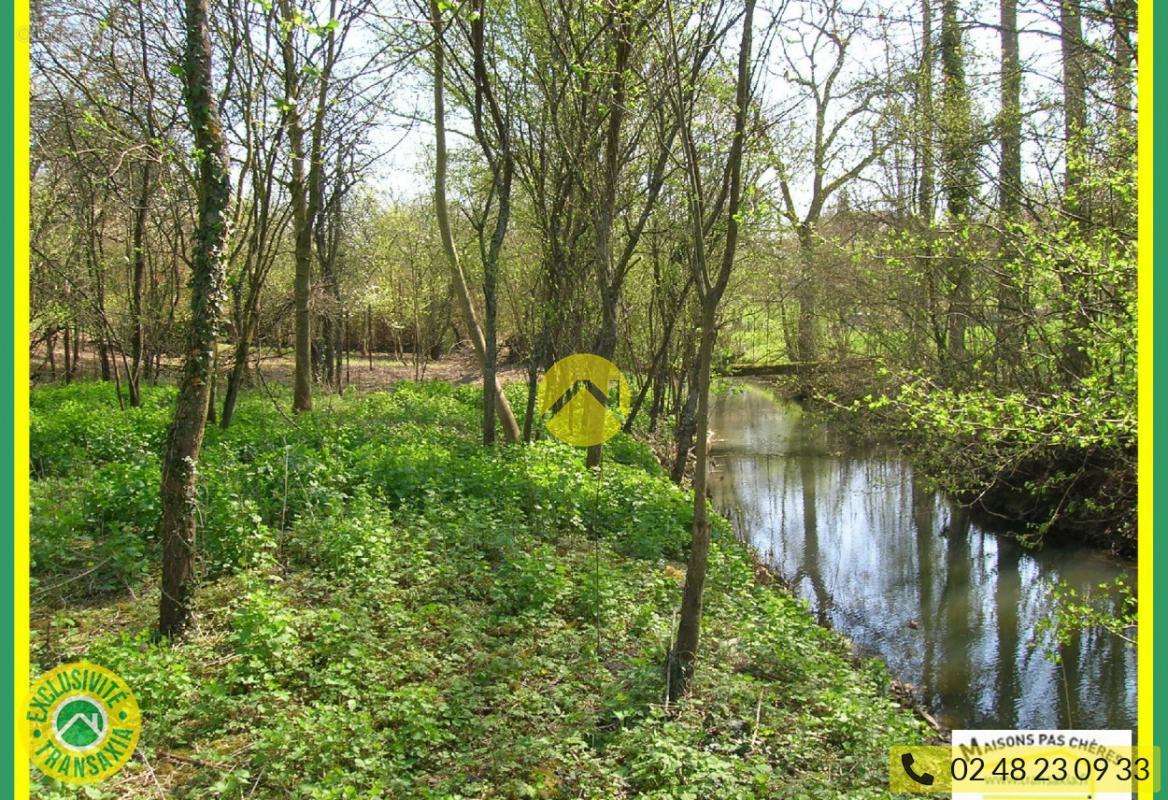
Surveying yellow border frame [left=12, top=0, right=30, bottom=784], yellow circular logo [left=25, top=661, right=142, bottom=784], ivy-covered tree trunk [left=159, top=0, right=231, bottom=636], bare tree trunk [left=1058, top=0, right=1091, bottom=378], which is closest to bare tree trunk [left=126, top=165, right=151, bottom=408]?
ivy-covered tree trunk [left=159, top=0, right=231, bottom=636]

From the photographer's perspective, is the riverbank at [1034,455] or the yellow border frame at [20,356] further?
the riverbank at [1034,455]

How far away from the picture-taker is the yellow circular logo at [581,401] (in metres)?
10.7

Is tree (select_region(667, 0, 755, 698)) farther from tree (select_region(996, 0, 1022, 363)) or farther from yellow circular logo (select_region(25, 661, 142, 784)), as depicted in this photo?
tree (select_region(996, 0, 1022, 363))

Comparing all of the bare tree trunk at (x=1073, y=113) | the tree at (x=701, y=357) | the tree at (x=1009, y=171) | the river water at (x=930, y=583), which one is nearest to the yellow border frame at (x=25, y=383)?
the river water at (x=930, y=583)

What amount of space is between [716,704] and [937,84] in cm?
1003

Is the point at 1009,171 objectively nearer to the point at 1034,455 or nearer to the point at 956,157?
the point at 956,157

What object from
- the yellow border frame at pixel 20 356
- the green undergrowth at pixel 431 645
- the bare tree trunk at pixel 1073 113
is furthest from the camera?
the bare tree trunk at pixel 1073 113

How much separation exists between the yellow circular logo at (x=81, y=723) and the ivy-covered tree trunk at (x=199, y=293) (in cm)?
72

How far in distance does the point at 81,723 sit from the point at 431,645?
6.20 ft

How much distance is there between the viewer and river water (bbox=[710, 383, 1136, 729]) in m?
6.16

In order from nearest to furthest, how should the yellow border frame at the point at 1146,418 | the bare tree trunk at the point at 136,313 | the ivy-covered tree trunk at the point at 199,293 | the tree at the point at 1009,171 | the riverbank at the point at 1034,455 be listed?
the yellow border frame at the point at 1146,418 → the ivy-covered tree trunk at the point at 199,293 → the riverbank at the point at 1034,455 → the tree at the point at 1009,171 → the bare tree trunk at the point at 136,313

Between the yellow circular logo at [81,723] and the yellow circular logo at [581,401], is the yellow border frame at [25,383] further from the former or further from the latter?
the yellow circular logo at [581,401]

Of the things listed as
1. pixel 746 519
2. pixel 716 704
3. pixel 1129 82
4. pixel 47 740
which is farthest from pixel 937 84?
pixel 47 740
